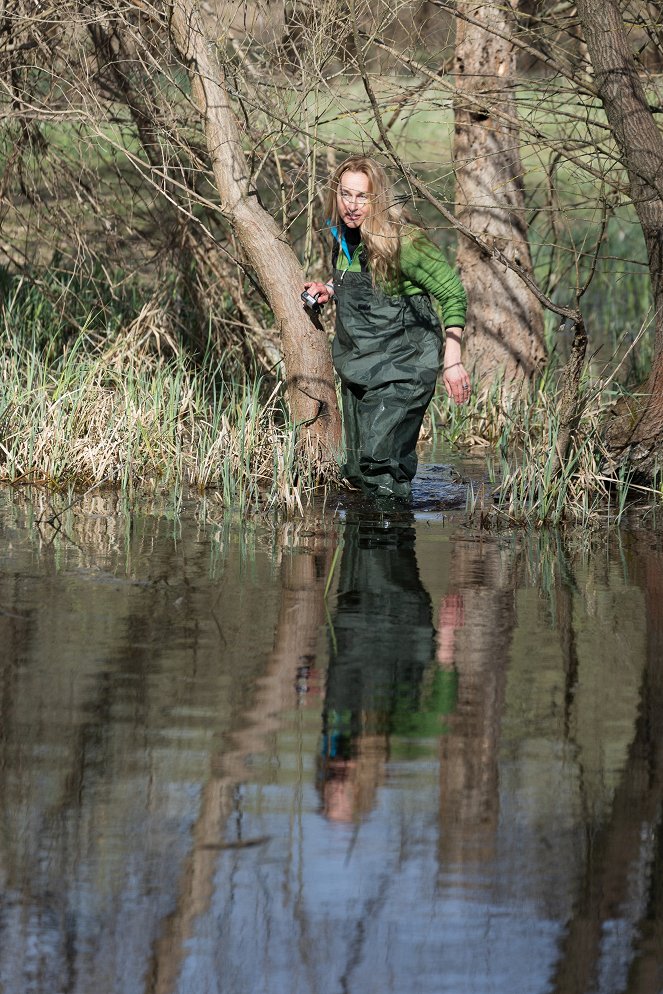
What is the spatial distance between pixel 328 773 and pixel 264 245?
4.69 m

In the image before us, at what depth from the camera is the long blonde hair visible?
24.3 ft

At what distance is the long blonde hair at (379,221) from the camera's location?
7395mm

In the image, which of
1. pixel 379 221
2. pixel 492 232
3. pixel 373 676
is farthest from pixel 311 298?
pixel 373 676

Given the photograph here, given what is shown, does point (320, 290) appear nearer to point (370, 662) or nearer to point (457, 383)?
point (457, 383)

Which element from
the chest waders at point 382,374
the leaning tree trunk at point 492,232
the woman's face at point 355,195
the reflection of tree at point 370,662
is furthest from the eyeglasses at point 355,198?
the leaning tree trunk at point 492,232

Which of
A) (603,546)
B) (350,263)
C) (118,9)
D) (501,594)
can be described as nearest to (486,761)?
→ (501,594)

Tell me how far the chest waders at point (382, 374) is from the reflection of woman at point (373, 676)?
4.16 ft

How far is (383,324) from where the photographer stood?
7902mm

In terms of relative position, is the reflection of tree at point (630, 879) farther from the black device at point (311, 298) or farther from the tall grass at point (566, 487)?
the black device at point (311, 298)

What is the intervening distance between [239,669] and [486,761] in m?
1.06

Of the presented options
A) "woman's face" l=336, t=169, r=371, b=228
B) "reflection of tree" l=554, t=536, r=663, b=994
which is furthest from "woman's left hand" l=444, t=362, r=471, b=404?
"reflection of tree" l=554, t=536, r=663, b=994

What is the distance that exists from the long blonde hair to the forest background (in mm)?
119

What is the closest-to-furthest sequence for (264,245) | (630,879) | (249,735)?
(630,879)
(249,735)
(264,245)

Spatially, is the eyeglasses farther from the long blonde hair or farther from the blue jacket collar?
the blue jacket collar
